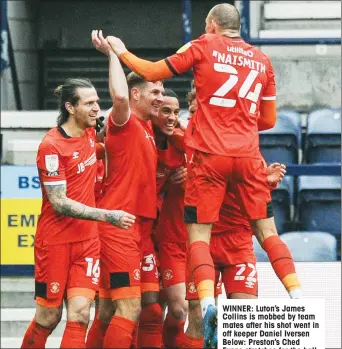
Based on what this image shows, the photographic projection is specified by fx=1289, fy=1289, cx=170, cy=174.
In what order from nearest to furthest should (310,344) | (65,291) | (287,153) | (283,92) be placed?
(310,344) → (65,291) → (287,153) → (283,92)

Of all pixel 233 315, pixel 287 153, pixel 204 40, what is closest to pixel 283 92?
pixel 287 153

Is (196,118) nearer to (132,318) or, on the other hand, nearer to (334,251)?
(132,318)

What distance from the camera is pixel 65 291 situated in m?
8.24

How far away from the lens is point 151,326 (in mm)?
8727

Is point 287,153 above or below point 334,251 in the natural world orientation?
above

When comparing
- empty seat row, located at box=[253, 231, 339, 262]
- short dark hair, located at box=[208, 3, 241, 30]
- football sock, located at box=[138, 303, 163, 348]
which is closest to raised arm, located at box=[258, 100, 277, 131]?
short dark hair, located at box=[208, 3, 241, 30]

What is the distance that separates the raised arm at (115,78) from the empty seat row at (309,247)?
8.32 feet

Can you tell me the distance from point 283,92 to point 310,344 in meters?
6.62

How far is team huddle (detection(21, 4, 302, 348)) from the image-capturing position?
25.3 ft

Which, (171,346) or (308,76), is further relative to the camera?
(308,76)

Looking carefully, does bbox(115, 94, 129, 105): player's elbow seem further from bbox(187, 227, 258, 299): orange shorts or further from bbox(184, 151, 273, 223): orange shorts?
bbox(187, 227, 258, 299): orange shorts

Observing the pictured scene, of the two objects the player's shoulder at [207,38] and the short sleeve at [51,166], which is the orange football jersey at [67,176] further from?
the player's shoulder at [207,38]

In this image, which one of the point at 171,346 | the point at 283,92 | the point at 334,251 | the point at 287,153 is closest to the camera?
the point at 171,346

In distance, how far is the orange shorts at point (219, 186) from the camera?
25.2 ft
